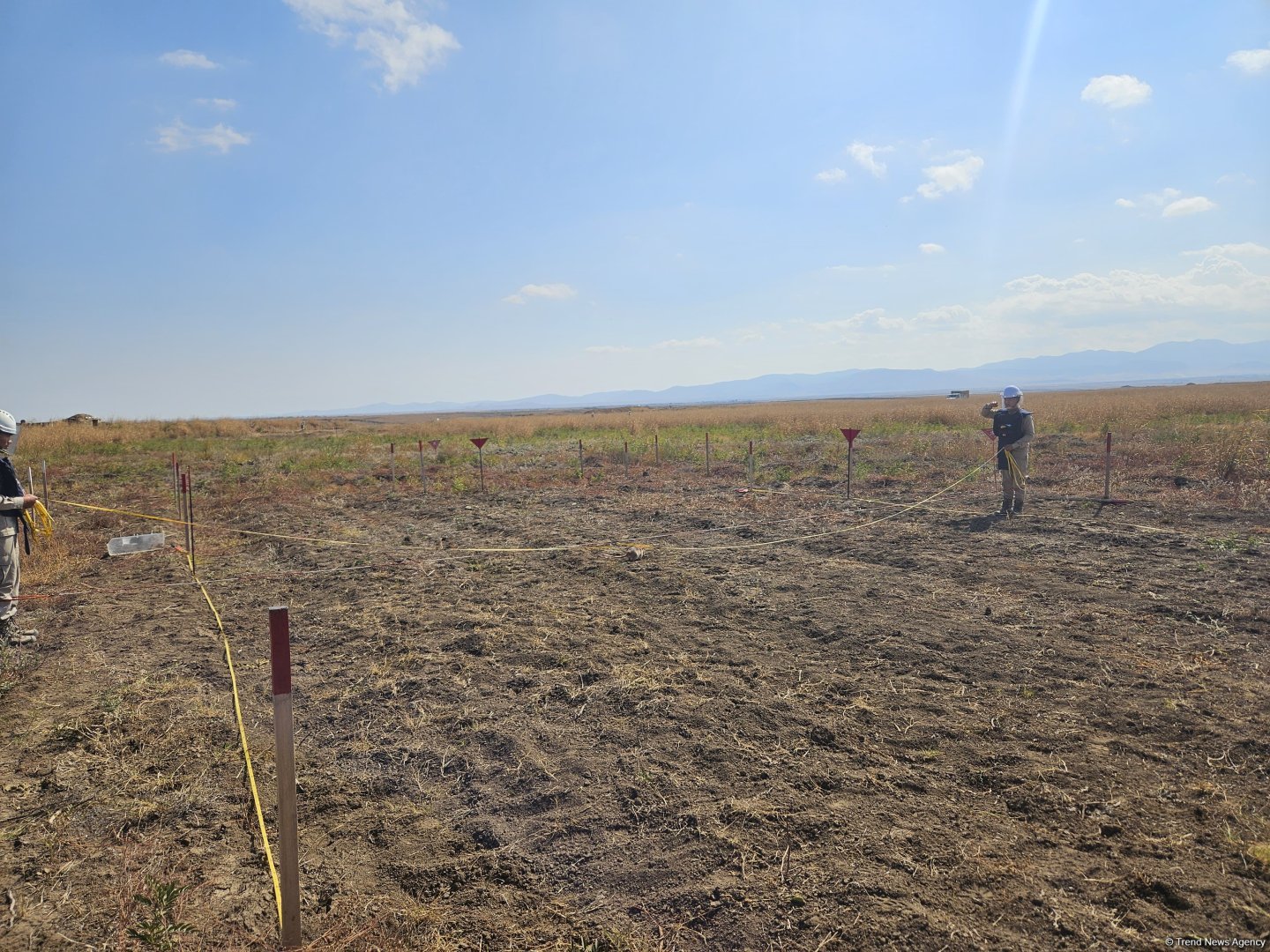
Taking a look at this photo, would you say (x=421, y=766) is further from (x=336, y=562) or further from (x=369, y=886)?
(x=336, y=562)

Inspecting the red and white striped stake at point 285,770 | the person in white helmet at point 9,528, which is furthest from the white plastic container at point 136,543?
the red and white striped stake at point 285,770

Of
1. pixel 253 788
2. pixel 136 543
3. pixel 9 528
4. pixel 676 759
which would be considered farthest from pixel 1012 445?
pixel 9 528

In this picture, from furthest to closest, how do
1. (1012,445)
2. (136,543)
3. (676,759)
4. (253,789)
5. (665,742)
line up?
(1012,445)
(136,543)
(665,742)
(676,759)
(253,789)

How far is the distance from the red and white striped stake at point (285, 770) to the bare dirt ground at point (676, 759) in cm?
30

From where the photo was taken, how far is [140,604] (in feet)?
24.5

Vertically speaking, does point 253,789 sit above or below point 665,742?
above

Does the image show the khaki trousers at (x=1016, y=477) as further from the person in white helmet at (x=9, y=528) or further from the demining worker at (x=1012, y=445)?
the person in white helmet at (x=9, y=528)

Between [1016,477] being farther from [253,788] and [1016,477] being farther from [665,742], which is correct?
[253,788]

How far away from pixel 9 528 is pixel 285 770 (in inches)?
212

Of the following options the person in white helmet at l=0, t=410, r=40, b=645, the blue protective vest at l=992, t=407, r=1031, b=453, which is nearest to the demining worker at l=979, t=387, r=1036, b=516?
the blue protective vest at l=992, t=407, r=1031, b=453

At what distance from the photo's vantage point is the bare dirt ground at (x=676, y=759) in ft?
9.30

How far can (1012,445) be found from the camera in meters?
11.1

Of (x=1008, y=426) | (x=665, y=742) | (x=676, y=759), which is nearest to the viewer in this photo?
(x=676, y=759)

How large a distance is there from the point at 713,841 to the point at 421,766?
1823 mm
